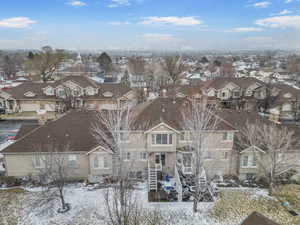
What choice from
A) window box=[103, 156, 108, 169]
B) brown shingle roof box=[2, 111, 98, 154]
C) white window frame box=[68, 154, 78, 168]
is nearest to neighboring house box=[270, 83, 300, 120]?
window box=[103, 156, 108, 169]

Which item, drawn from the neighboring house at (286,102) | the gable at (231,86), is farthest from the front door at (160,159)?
the gable at (231,86)

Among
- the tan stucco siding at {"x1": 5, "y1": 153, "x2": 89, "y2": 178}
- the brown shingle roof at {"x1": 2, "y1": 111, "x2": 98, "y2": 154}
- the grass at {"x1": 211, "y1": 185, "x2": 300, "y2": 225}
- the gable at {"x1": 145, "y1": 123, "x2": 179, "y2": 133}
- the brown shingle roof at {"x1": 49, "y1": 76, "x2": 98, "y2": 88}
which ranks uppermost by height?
the brown shingle roof at {"x1": 49, "y1": 76, "x2": 98, "y2": 88}

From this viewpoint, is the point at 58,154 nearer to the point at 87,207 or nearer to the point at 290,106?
the point at 87,207

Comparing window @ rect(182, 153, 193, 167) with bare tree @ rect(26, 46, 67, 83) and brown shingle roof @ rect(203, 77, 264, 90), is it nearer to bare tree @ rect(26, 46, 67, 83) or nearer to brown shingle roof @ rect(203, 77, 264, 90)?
brown shingle roof @ rect(203, 77, 264, 90)

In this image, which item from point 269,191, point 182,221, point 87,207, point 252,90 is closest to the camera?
point 182,221

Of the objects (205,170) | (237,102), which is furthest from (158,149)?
(237,102)

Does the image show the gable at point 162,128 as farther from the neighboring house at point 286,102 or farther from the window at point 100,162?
the neighboring house at point 286,102

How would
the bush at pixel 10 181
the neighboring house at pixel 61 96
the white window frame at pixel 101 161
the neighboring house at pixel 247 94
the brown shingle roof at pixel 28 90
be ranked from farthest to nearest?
the brown shingle roof at pixel 28 90 < the neighboring house at pixel 61 96 < the neighboring house at pixel 247 94 < the white window frame at pixel 101 161 < the bush at pixel 10 181
